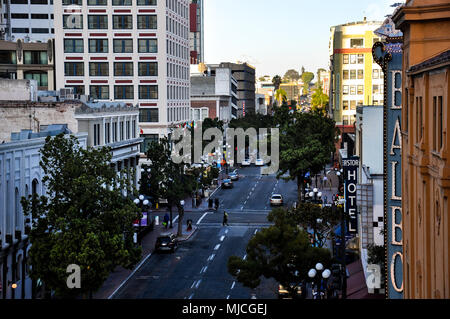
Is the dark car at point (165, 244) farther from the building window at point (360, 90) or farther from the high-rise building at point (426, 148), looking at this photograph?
the building window at point (360, 90)

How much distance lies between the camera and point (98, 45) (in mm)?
99250

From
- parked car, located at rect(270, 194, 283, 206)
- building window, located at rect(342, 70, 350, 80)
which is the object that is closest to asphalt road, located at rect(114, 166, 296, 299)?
parked car, located at rect(270, 194, 283, 206)

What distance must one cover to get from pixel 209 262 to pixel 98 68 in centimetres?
5153

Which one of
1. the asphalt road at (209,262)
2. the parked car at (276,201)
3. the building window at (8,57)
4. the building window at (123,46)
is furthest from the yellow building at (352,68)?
the building window at (8,57)

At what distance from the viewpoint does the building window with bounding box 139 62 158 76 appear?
326 feet

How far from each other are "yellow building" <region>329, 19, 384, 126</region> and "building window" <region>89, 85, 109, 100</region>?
153ft

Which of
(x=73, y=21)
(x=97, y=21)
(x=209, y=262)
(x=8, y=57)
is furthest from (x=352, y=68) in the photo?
(x=209, y=262)

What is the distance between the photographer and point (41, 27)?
158750 millimetres

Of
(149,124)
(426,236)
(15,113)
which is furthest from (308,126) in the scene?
(426,236)

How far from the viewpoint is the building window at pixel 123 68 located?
99.5 m

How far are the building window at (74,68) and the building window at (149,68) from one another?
23.9 ft

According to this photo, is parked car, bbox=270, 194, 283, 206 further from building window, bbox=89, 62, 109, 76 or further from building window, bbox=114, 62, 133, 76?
building window, bbox=89, 62, 109, 76

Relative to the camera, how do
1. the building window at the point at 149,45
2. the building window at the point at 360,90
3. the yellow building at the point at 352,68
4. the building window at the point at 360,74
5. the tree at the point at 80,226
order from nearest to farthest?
the tree at the point at 80,226, the building window at the point at 149,45, the yellow building at the point at 352,68, the building window at the point at 360,90, the building window at the point at 360,74

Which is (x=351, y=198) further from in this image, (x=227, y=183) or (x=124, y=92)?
(x=124, y=92)
